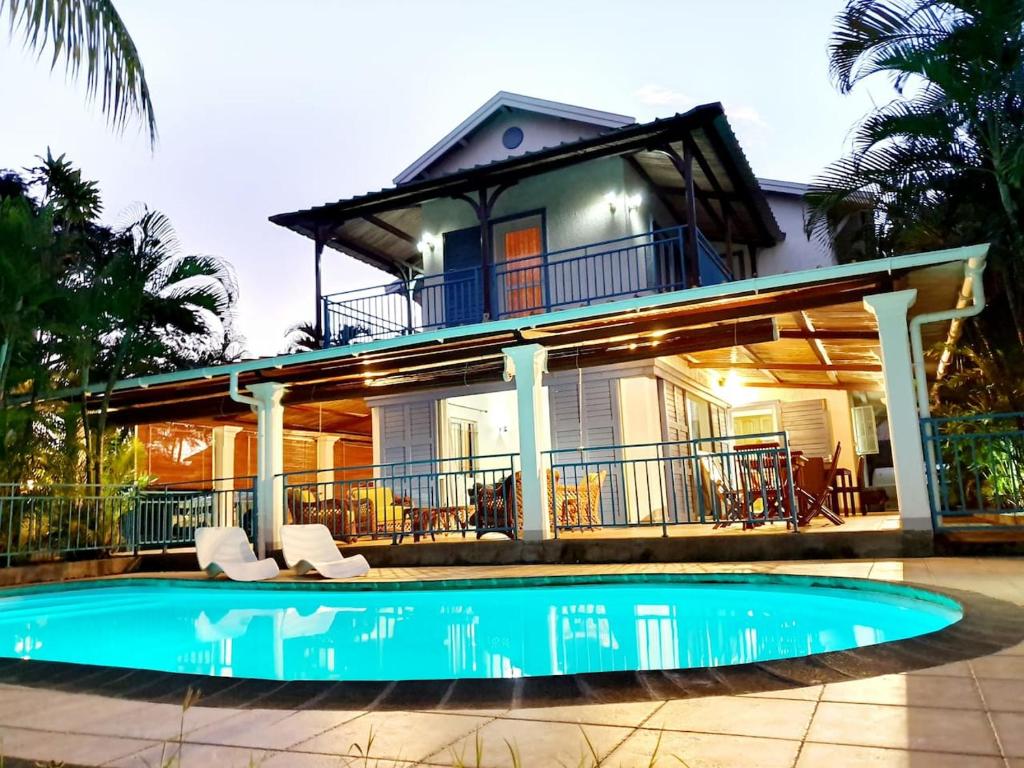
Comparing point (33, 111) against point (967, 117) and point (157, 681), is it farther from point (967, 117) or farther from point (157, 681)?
point (967, 117)

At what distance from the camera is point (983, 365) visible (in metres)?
8.84

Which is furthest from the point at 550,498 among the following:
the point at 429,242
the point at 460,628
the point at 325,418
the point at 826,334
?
the point at 325,418

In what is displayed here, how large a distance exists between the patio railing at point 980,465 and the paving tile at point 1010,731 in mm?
4972

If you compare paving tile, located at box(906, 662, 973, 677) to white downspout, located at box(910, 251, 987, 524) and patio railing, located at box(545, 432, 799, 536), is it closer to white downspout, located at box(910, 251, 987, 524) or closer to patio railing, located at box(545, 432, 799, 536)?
white downspout, located at box(910, 251, 987, 524)

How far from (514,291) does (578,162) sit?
8.54 ft

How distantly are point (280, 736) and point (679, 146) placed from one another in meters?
10.7

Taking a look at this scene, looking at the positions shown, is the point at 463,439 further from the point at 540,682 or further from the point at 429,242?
the point at 540,682

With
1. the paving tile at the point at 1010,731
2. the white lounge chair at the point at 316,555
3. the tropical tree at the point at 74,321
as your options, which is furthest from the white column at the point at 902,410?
the tropical tree at the point at 74,321

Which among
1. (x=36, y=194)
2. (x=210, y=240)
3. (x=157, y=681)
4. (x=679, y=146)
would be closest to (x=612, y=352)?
(x=679, y=146)

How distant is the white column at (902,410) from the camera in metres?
7.21

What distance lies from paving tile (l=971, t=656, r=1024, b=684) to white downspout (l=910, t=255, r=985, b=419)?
5.02m

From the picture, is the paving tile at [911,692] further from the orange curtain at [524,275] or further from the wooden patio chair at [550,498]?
the orange curtain at [524,275]

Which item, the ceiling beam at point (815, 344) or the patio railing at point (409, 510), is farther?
the patio railing at point (409, 510)

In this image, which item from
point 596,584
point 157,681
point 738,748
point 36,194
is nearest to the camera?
point 738,748
